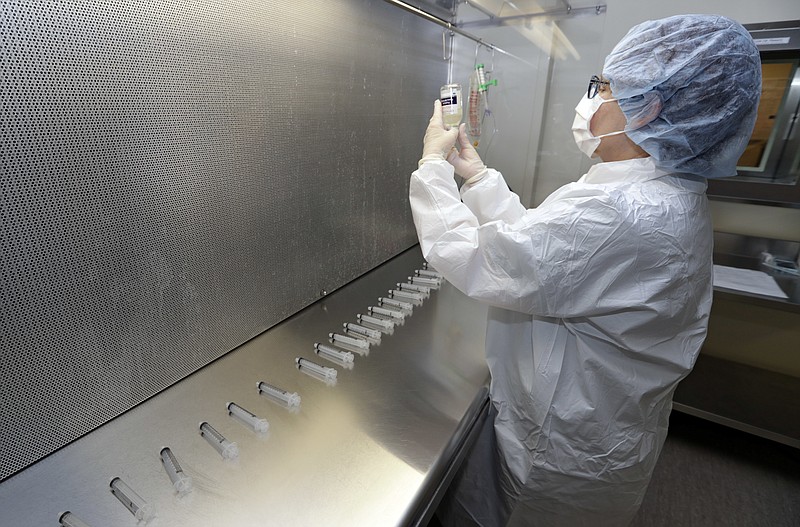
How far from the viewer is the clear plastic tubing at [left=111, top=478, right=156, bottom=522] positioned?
59 cm

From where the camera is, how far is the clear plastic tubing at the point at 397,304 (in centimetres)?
124

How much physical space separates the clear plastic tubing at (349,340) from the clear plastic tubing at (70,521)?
58 centimetres

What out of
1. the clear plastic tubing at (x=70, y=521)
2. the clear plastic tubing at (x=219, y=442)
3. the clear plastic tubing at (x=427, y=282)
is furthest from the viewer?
the clear plastic tubing at (x=427, y=282)

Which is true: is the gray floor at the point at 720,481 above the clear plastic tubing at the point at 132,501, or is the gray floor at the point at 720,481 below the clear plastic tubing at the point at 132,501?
below

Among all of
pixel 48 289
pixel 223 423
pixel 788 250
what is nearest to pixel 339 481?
pixel 223 423

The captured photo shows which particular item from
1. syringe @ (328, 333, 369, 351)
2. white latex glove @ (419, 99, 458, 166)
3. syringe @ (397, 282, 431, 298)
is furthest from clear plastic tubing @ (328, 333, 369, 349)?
white latex glove @ (419, 99, 458, 166)

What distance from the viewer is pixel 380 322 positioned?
113 cm

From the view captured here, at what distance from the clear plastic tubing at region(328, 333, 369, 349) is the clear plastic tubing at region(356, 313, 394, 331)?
9cm

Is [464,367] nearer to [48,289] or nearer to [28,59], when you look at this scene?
[48,289]

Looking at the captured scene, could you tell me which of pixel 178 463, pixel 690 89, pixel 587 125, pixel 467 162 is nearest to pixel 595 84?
pixel 587 125

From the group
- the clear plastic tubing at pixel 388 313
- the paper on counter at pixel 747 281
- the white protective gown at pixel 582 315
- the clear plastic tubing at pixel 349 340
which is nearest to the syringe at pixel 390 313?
the clear plastic tubing at pixel 388 313

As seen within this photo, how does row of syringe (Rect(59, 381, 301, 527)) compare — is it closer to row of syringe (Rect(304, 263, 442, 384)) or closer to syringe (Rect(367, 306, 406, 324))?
row of syringe (Rect(304, 263, 442, 384))

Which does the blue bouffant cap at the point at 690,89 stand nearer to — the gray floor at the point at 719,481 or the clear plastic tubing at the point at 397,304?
the clear plastic tubing at the point at 397,304

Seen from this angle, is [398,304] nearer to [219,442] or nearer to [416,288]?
[416,288]
